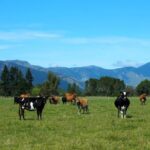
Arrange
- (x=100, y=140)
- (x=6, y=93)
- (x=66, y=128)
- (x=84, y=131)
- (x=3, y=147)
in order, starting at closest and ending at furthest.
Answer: (x=3, y=147) → (x=100, y=140) → (x=84, y=131) → (x=66, y=128) → (x=6, y=93)

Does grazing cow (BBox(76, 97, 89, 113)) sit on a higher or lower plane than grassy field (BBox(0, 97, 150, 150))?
higher

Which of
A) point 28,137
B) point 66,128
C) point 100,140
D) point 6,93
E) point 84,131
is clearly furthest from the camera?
point 6,93

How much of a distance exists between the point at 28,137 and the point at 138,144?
5.48 metres

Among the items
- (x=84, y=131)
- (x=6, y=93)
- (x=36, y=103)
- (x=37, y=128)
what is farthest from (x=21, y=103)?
(x=6, y=93)

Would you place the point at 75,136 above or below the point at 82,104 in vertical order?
below

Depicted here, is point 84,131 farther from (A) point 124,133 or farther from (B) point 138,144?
(B) point 138,144

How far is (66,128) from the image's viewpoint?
26.2m

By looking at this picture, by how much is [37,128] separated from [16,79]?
161328 millimetres

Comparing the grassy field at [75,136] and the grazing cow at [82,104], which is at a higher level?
the grazing cow at [82,104]

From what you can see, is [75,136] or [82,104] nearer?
[75,136]

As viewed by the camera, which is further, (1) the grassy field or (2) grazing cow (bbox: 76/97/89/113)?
(2) grazing cow (bbox: 76/97/89/113)

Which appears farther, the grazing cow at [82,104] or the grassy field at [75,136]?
the grazing cow at [82,104]

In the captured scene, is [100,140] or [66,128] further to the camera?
[66,128]

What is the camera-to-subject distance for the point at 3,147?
62.4 feet
